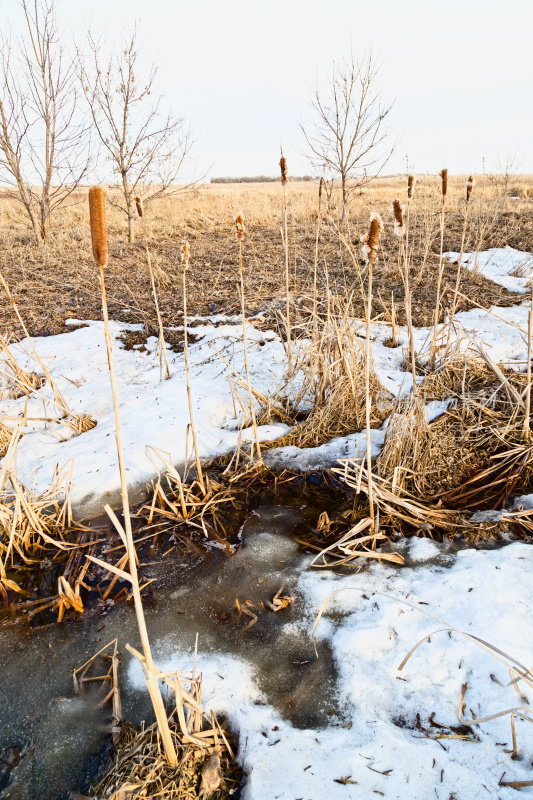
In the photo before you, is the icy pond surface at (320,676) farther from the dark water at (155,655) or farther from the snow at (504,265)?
the snow at (504,265)

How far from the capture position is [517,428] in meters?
2.77

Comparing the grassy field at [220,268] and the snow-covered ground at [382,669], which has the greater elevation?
the grassy field at [220,268]

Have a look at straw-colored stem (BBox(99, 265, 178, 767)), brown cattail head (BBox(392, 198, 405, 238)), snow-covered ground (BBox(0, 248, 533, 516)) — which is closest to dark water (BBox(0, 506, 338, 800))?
straw-colored stem (BBox(99, 265, 178, 767))

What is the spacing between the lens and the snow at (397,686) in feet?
4.19

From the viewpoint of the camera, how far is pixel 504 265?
7.16 m

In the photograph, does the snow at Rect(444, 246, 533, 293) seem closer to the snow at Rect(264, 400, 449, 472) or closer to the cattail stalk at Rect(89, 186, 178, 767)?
the snow at Rect(264, 400, 449, 472)

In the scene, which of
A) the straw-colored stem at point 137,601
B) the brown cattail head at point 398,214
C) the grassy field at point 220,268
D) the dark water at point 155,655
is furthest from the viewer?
the grassy field at point 220,268

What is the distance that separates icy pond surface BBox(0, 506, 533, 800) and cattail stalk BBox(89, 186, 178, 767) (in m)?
0.40

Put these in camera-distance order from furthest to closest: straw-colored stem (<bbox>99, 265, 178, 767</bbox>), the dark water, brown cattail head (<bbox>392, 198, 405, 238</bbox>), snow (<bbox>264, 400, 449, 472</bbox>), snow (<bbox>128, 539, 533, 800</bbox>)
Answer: snow (<bbox>264, 400, 449, 472</bbox>), brown cattail head (<bbox>392, 198, 405, 238</bbox>), the dark water, snow (<bbox>128, 539, 533, 800</bbox>), straw-colored stem (<bbox>99, 265, 178, 767</bbox>)

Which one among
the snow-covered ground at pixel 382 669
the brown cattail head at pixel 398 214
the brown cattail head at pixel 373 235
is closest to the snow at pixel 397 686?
the snow-covered ground at pixel 382 669

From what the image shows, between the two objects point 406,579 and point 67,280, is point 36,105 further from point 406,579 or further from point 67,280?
point 406,579

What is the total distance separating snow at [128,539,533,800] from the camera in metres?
1.28

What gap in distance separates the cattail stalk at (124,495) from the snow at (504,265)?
5.77 metres

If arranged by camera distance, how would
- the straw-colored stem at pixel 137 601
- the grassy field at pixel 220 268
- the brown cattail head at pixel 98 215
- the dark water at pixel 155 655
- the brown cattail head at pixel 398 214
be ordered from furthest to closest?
the grassy field at pixel 220 268
the brown cattail head at pixel 398 214
the dark water at pixel 155 655
the straw-colored stem at pixel 137 601
the brown cattail head at pixel 98 215
